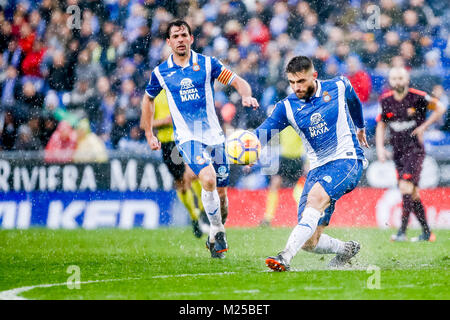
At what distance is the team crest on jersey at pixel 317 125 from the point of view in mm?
6891

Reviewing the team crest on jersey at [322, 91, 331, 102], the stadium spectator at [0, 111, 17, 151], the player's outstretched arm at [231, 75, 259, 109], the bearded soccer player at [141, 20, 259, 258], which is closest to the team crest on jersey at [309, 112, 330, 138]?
the team crest on jersey at [322, 91, 331, 102]

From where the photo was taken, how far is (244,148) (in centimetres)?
685

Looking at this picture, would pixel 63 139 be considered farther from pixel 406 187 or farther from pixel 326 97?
pixel 326 97

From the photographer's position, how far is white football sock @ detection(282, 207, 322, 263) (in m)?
6.52

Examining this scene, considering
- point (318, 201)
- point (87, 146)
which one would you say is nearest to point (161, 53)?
point (87, 146)

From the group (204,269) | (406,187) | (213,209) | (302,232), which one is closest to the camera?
(302,232)

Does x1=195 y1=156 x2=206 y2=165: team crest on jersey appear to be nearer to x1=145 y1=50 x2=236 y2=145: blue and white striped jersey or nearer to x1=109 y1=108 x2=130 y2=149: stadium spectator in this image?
x1=145 y1=50 x2=236 y2=145: blue and white striped jersey

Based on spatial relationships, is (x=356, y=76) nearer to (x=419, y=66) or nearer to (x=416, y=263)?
(x=419, y=66)

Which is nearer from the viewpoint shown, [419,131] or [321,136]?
[321,136]

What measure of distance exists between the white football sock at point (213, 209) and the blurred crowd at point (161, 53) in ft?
14.4

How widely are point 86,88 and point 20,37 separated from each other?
8.00 feet

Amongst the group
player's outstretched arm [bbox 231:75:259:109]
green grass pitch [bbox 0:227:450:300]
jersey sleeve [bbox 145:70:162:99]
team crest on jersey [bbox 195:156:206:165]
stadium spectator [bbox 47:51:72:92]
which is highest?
stadium spectator [bbox 47:51:72:92]

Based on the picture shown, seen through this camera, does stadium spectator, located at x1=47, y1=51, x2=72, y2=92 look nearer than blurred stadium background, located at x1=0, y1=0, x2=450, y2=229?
No

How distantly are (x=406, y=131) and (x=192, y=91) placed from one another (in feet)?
11.5
